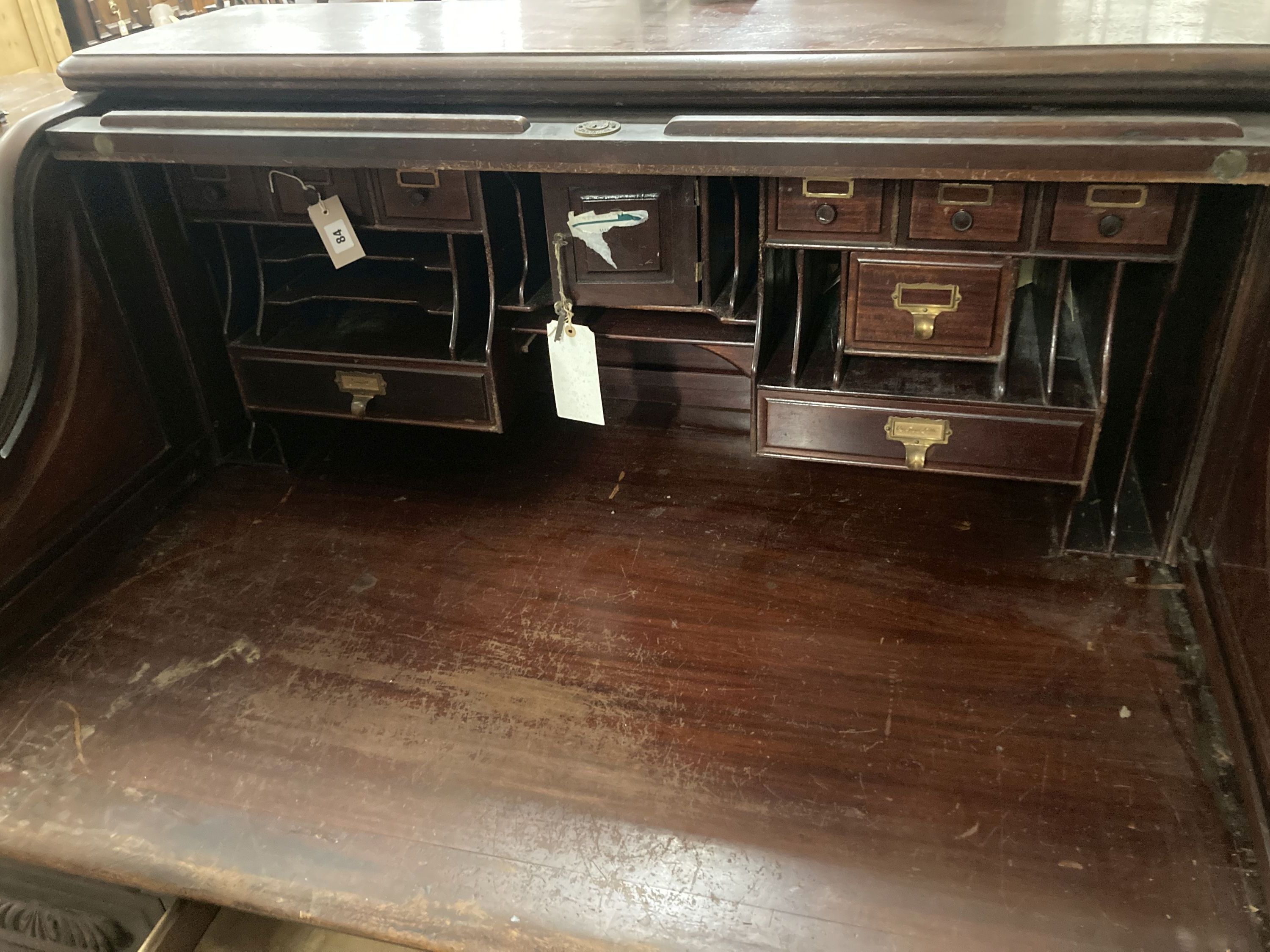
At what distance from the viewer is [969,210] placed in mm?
1116

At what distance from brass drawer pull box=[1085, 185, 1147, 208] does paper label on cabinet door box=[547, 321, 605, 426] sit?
2.12 ft

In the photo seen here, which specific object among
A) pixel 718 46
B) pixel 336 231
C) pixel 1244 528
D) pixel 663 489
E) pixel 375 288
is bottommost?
pixel 663 489

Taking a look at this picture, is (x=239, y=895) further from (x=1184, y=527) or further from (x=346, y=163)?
(x=1184, y=527)

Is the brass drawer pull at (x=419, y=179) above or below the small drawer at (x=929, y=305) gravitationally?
above

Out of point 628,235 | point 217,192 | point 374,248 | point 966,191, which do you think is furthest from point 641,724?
point 217,192

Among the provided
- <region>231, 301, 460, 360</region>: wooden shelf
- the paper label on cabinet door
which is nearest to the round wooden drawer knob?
the paper label on cabinet door

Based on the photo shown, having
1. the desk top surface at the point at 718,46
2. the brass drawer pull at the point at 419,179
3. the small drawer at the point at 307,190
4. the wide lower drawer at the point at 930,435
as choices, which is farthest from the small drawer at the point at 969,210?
the small drawer at the point at 307,190

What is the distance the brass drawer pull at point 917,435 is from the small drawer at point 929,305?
89 millimetres

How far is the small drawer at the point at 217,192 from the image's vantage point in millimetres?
1381

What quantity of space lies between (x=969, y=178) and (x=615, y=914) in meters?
0.84

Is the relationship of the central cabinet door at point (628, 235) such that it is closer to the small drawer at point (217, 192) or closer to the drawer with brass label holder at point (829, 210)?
the drawer with brass label holder at point (829, 210)

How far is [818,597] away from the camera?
52.5 inches

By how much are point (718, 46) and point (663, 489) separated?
66 centimetres

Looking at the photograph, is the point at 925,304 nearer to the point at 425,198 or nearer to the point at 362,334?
the point at 425,198
